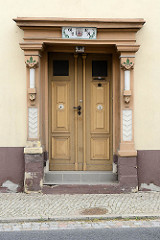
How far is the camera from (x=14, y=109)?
283 inches

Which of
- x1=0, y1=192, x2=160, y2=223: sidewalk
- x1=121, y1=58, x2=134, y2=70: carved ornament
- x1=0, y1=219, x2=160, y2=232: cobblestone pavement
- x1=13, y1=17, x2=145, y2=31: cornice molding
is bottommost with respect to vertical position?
x1=0, y1=219, x2=160, y2=232: cobblestone pavement

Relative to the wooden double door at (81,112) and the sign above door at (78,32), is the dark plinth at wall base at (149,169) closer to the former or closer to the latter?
the wooden double door at (81,112)

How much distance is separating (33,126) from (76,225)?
2.54 meters

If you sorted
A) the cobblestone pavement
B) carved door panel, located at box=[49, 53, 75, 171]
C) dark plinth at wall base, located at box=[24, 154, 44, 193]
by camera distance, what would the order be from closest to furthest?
the cobblestone pavement < dark plinth at wall base, located at box=[24, 154, 44, 193] < carved door panel, located at box=[49, 53, 75, 171]

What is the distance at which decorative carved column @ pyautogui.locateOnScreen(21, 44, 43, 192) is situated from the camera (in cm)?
696

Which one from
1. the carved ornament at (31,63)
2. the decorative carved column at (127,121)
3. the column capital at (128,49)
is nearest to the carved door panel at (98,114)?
the decorative carved column at (127,121)

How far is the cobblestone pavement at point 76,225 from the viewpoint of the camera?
520 centimetres

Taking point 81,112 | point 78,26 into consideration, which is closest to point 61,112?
point 81,112

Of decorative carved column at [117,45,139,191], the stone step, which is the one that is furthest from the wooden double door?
decorative carved column at [117,45,139,191]

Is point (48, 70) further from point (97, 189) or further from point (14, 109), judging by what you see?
point (97, 189)

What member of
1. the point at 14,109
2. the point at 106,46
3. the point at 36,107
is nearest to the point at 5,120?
the point at 14,109

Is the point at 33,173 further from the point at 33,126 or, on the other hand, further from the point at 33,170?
the point at 33,126

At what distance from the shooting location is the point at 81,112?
299 inches

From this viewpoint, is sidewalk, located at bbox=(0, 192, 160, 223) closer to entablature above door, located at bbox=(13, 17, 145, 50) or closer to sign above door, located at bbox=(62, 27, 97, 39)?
entablature above door, located at bbox=(13, 17, 145, 50)
